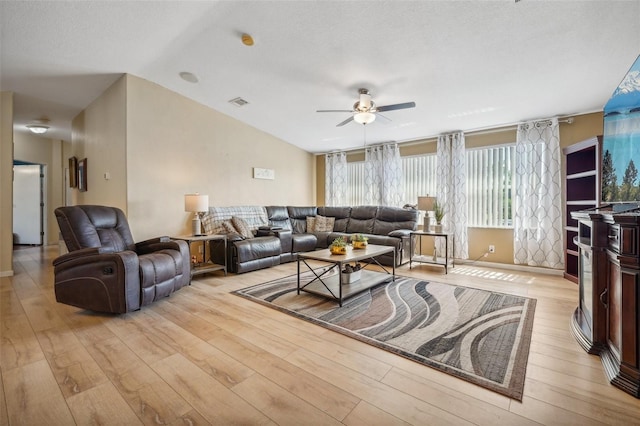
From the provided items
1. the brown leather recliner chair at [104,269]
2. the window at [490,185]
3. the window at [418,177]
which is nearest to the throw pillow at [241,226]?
the brown leather recliner chair at [104,269]

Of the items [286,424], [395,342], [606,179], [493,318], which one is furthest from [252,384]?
[606,179]

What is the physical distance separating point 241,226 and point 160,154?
165 cm

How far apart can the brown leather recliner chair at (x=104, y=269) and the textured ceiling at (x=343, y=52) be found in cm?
192

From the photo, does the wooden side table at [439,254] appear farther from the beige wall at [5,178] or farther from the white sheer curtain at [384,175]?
the beige wall at [5,178]

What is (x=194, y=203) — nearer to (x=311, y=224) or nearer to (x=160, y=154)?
(x=160, y=154)

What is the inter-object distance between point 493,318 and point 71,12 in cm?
488

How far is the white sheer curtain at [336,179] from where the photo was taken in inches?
264

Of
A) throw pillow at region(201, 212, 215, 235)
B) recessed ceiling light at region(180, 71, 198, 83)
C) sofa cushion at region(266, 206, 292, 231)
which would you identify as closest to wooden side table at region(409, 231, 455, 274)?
sofa cushion at region(266, 206, 292, 231)

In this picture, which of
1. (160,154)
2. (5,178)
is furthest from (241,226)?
(5,178)

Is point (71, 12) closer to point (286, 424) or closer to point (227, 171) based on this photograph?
point (227, 171)

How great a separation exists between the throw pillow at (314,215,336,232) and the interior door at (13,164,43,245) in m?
6.88

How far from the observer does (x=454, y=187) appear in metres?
5.00

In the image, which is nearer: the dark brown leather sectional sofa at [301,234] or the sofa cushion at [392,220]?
the dark brown leather sectional sofa at [301,234]

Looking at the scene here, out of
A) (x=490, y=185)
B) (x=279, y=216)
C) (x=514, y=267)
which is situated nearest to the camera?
(x=514, y=267)
